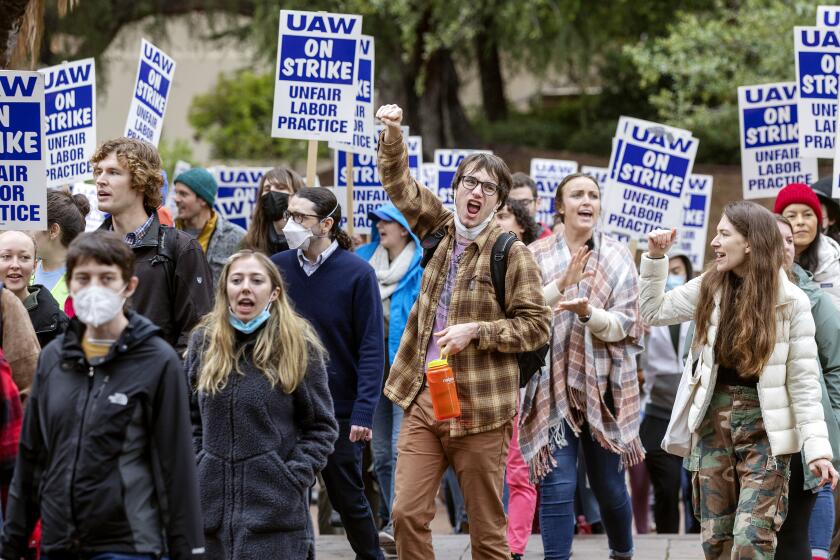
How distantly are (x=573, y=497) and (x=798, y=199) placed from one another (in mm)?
2104

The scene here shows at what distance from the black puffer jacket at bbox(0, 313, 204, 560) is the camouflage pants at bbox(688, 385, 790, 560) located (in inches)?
100

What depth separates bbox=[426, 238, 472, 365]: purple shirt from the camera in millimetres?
6227

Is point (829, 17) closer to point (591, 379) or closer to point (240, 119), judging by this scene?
point (591, 379)

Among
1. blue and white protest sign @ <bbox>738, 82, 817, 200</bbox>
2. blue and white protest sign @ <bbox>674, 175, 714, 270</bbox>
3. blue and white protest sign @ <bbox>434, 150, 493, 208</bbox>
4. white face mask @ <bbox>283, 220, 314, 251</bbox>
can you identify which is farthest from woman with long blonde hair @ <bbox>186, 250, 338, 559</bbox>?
blue and white protest sign @ <bbox>674, 175, 714, 270</bbox>

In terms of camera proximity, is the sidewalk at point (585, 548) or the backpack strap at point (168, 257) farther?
the sidewalk at point (585, 548)

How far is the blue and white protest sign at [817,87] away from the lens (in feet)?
31.7

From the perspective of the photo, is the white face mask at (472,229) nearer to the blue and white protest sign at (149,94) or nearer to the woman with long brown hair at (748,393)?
the woman with long brown hair at (748,393)

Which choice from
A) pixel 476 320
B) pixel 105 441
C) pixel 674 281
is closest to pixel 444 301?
pixel 476 320

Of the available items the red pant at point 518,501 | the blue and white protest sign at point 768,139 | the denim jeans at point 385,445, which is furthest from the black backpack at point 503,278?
the blue and white protest sign at point 768,139

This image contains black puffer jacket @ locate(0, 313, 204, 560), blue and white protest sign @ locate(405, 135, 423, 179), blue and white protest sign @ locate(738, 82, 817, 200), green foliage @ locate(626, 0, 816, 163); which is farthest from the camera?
green foliage @ locate(626, 0, 816, 163)

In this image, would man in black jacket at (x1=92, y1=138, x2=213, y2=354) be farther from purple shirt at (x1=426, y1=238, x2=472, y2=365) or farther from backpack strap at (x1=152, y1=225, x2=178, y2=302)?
purple shirt at (x1=426, y1=238, x2=472, y2=365)

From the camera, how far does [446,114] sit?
81.2 feet

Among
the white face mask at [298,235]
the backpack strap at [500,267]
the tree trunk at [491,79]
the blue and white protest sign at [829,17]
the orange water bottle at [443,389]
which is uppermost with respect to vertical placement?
the tree trunk at [491,79]

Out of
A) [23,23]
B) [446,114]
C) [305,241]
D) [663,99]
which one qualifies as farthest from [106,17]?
[305,241]
